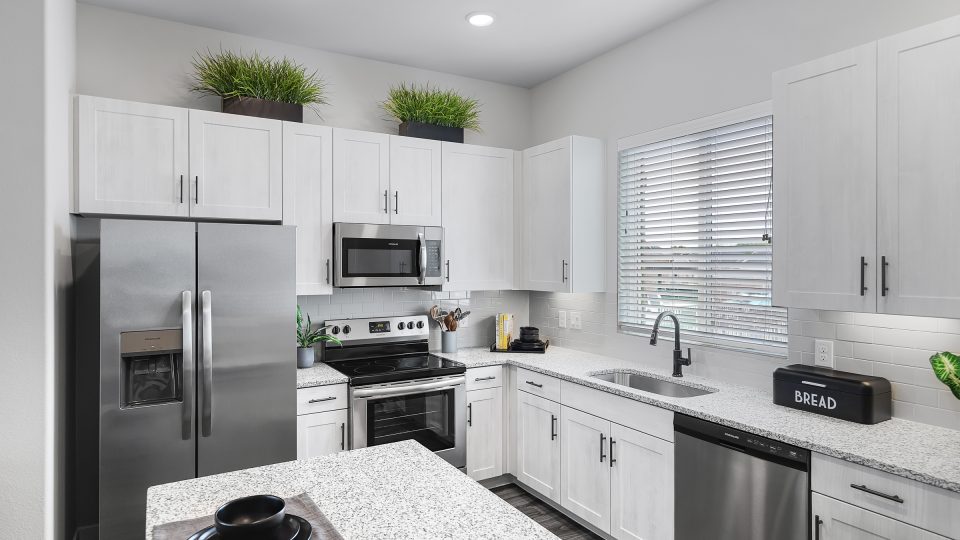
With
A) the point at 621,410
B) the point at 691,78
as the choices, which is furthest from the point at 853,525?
the point at 691,78

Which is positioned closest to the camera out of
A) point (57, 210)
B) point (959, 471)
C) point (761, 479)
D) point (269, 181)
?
point (959, 471)

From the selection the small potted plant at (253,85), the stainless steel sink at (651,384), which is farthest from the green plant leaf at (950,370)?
the small potted plant at (253,85)

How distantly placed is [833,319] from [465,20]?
2442mm

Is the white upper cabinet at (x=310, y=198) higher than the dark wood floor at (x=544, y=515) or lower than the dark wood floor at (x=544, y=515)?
higher

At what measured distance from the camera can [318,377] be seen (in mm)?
3029

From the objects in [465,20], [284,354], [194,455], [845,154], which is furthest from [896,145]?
[194,455]

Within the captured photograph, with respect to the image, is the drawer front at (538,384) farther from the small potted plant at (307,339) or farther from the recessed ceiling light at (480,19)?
the recessed ceiling light at (480,19)

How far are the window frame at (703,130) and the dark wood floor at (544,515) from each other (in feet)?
3.88

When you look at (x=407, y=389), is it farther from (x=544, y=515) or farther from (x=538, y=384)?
(x=544, y=515)

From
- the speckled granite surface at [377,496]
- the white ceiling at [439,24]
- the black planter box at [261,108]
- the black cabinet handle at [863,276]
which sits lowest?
the speckled granite surface at [377,496]

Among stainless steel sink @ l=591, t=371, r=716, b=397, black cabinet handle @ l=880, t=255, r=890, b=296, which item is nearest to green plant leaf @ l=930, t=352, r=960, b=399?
black cabinet handle @ l=880, t=255, r=890, b=296

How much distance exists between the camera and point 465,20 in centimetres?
316

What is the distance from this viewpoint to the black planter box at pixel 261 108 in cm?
305

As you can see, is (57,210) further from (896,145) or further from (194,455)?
(896,145)
